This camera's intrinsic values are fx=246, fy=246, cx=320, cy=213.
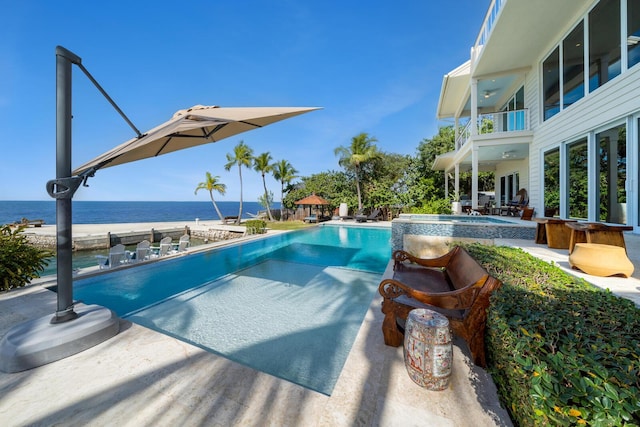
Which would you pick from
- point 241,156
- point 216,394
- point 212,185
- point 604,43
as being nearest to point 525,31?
point 604,43

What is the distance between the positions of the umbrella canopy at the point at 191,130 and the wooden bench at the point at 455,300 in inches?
107

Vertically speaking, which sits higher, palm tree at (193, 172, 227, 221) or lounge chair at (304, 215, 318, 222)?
palm tree at (193, 172, 227, 221)

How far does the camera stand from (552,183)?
7.93 m

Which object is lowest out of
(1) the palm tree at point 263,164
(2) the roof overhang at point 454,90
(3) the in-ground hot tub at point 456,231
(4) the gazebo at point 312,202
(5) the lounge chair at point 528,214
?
(3) the in-ground hot tub at point 456,231

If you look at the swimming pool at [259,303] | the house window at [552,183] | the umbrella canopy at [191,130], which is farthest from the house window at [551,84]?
the umbrella canopy at [191,130]

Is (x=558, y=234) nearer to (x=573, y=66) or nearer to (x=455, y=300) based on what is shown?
(x=455, y=300)

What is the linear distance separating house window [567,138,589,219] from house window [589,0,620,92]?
151 cm

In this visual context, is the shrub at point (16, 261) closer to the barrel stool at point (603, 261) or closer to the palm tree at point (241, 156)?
the barrel stool at point (603, 261)

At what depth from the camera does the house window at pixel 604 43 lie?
5.53 meters

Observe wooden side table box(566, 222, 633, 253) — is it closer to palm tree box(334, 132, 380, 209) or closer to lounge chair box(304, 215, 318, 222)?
palm tree box(334, 132, 380, 209)

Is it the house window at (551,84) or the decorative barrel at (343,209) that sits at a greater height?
the house window at (551,84)

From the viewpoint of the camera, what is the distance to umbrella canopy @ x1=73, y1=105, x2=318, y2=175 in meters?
2.91

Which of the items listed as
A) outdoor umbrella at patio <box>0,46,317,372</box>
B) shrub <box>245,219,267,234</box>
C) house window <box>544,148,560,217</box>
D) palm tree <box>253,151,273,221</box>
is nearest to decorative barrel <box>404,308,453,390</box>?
outdoor umbrella at patio <box>0,46,317,372</box>

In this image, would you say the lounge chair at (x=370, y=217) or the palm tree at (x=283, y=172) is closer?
the lounge chair at (x=370, y=217)
